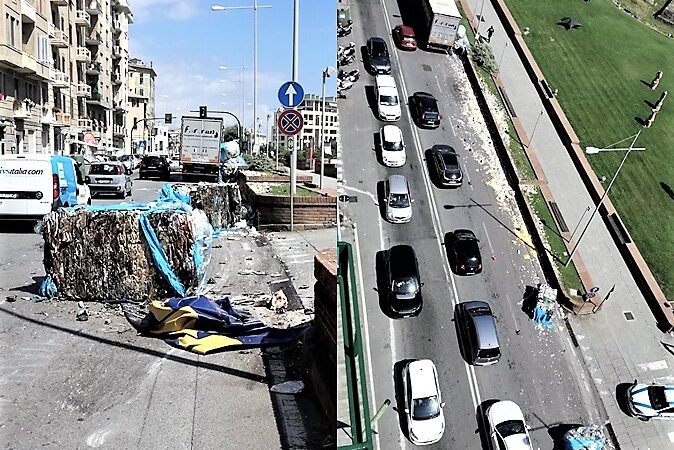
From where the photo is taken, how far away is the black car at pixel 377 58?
11.2 ft

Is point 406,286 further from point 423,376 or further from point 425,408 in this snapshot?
point 425,408

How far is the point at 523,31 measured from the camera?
6344 mm

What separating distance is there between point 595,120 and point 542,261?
2180 millimetres

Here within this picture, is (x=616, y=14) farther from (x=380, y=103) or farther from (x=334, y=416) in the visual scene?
(x=334, y=416)

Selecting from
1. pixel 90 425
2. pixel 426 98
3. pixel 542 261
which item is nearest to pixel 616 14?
pixel 542 261

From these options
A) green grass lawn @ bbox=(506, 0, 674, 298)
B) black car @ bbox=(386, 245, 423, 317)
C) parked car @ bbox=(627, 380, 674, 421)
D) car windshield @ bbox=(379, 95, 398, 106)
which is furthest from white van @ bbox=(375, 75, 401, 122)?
parked car @ bbox=(627, 380, 674, 421)

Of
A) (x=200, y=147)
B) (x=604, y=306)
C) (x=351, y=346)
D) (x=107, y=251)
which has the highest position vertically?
(x=200, y=147)

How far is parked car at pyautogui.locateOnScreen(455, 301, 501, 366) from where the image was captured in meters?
4.61

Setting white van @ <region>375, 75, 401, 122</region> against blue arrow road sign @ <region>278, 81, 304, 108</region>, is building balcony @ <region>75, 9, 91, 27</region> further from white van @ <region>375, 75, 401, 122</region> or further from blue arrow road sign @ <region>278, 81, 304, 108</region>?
white van @ <region>375, 75, 401, 122</region>

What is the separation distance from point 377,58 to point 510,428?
3.23 metres

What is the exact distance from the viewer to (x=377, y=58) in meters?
3.61

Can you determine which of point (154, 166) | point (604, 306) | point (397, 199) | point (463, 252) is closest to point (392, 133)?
point (397, 199)

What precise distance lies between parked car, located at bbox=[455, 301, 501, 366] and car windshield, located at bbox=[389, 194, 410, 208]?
1132mm

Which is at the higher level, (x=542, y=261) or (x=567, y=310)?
(x=542, y=261)
